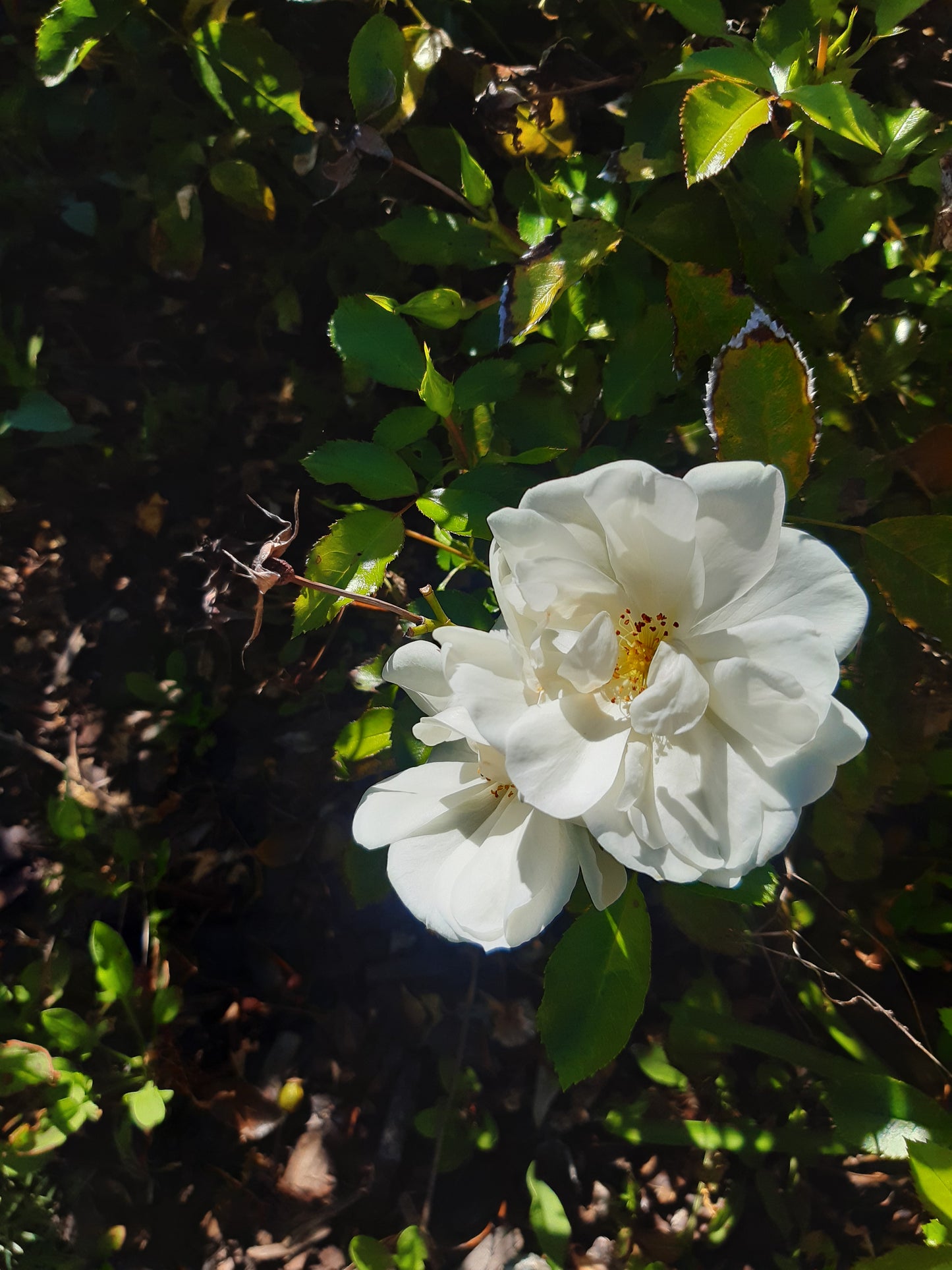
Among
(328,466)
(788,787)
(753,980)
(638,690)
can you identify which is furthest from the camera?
(753,980)

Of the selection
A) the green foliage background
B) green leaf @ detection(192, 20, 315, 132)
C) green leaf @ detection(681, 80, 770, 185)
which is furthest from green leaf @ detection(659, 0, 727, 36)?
green leaf @ detection(192, 20, 315, 132)

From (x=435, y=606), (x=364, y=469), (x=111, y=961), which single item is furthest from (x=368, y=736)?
(x=111, y=961)

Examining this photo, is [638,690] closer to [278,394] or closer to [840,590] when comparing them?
[840,590]

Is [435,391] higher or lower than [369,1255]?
higher

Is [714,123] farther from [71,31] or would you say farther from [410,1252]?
[410,1252]

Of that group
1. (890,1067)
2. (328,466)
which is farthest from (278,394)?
(890,1067)

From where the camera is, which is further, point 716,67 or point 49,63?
point 49,63
